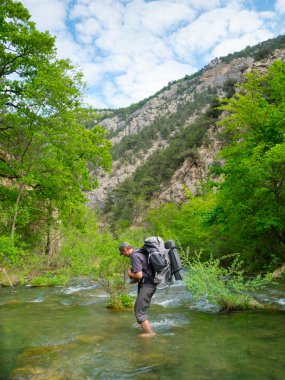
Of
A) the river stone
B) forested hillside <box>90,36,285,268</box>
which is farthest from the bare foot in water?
forested hillside <box>90,36,285,268</box>

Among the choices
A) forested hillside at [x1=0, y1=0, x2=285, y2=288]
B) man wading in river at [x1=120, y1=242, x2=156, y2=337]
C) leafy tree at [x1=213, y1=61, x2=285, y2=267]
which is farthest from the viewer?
leafy tree at [x1=213, y1=61, x2=285, y2=267]

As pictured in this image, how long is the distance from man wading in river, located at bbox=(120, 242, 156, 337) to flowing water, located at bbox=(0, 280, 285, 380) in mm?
423

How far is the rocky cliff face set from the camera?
61.5m

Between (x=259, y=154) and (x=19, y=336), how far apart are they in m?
12.1

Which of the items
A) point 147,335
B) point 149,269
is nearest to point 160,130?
point 149,269

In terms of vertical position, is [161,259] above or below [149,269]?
above

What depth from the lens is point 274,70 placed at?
21.2m

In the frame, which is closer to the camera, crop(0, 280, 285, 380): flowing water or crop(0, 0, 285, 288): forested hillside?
crop(0, 280, 285, 380): flowing water

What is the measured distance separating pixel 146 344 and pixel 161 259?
65.7 inches

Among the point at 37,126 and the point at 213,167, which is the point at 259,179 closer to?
the point at 213,167

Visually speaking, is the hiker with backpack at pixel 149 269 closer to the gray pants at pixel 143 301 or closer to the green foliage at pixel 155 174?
the gray pants at pixel 143 301

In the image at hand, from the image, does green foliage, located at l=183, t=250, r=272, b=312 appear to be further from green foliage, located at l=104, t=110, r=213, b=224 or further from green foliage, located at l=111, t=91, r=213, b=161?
green foliage, located at l=111, t=91, r=213, b=161

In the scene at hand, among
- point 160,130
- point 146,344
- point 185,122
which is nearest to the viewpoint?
point 146,344

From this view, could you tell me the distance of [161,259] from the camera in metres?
7.46
